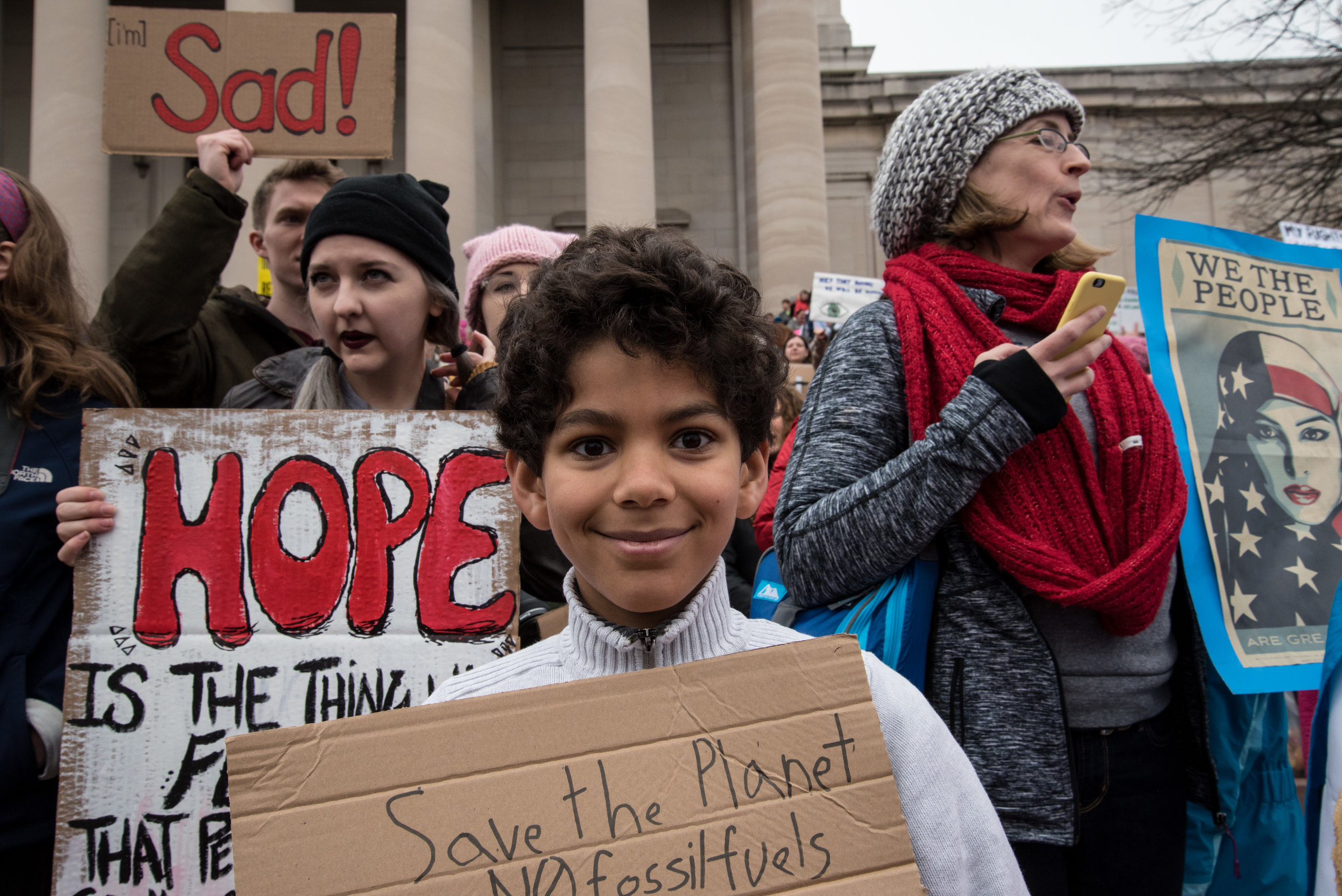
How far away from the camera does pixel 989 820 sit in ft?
3.92

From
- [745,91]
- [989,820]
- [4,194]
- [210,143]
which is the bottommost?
[989,820]

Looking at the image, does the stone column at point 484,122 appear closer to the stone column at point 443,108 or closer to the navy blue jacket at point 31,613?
the stone column at point 443,108

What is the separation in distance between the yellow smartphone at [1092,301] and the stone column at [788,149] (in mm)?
14026

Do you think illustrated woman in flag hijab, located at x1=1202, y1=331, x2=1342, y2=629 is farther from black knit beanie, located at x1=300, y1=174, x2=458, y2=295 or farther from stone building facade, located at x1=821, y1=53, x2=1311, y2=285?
stone building facade, located at x1=821, y1=53, x2=1311, y2=285

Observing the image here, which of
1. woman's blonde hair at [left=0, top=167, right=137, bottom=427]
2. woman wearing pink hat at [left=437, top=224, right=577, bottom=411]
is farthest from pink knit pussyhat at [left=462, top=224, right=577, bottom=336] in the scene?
woman's blonde hair at [left=0, top=167, right=137, bottom=427]

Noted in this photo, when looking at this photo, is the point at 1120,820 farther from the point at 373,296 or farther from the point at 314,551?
the point at 373,296

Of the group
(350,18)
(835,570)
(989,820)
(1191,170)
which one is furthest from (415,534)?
(1191,170)

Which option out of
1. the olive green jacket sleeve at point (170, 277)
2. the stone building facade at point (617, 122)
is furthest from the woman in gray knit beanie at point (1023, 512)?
the stone building facade at point (617, 122)

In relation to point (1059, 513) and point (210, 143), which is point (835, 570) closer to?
point (1059, 513)

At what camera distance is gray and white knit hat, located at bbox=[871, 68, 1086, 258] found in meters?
1.94

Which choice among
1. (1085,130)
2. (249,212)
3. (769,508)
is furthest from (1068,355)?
(1085,130)

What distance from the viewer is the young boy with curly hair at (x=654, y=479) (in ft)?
3.87

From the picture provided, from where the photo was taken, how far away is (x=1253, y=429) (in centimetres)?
214

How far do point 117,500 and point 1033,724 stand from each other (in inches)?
74.5
